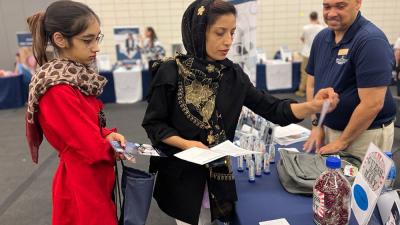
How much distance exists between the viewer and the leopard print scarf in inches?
43.3

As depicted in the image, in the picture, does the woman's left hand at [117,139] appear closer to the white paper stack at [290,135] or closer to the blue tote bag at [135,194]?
the blue tote bag at [135,194]

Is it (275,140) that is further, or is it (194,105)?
(275,140)

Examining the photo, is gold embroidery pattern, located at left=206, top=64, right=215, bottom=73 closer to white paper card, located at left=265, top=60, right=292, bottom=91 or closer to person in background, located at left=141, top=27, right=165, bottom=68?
person in background, located at left=141, top=27, right=165, bottom=68

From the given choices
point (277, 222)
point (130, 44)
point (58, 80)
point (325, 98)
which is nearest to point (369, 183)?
point (277, 222)

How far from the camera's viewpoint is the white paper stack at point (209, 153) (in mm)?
1043

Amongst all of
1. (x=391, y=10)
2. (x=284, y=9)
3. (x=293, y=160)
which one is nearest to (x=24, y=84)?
(x=284, y=9)

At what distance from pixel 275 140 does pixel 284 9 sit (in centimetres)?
526

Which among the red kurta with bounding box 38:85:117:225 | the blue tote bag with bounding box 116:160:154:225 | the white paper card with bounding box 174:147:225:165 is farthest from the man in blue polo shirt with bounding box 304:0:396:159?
the red kurta with bounding box 38:85:117:225

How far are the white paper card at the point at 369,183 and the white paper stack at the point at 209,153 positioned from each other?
33 cm

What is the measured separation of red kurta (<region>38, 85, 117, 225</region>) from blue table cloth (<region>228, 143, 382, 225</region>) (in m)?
0.49

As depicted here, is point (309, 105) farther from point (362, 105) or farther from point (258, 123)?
point (258, 123)

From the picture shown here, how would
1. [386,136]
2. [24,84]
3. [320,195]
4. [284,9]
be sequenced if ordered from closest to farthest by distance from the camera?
1. [320,195]
2. [386,136]
3. [24,84]
4. [284,9]

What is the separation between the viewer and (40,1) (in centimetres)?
668

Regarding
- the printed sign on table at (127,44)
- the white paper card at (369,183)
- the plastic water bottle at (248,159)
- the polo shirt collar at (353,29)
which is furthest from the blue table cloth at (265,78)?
the white paper card at (369,183)
